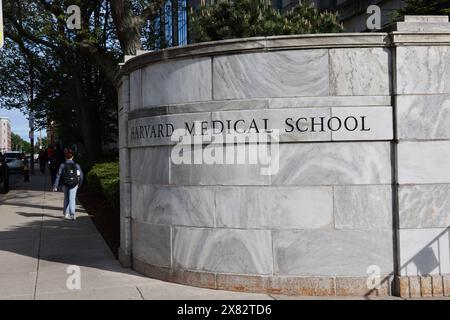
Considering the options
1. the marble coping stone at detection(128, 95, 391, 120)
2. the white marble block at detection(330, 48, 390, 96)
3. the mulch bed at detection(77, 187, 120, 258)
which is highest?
the white marble block at detection(330, 48, 390, 96)

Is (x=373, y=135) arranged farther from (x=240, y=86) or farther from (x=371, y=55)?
(x=240, y=86)

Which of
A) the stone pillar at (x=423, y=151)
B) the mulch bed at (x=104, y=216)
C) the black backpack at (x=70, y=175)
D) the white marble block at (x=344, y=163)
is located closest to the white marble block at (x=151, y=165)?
the white marble block at (x=344, y=163)

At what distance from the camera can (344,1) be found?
26234 millimetres

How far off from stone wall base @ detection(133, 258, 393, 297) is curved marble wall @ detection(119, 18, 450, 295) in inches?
0.5

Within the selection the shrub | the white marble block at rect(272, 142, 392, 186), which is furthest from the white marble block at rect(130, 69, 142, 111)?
the shrub

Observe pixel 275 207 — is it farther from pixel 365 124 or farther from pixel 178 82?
pixel 178 82

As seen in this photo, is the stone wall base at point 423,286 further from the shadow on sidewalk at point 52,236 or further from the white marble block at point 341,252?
the shadow on sidewalk at point 52,236

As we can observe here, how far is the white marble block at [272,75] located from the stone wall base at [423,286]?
2.32 meters

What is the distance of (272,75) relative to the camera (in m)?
6.46

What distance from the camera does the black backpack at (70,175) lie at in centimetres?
1271

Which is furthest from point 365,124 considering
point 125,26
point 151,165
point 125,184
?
point 125,26

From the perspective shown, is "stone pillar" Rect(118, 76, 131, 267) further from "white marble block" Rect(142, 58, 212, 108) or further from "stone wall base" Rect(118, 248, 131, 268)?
"white marble block" Rect(142, 58, 212, 108)

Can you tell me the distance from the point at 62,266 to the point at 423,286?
507 centimetres

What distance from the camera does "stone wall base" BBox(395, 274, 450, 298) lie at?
6219 millimetres
